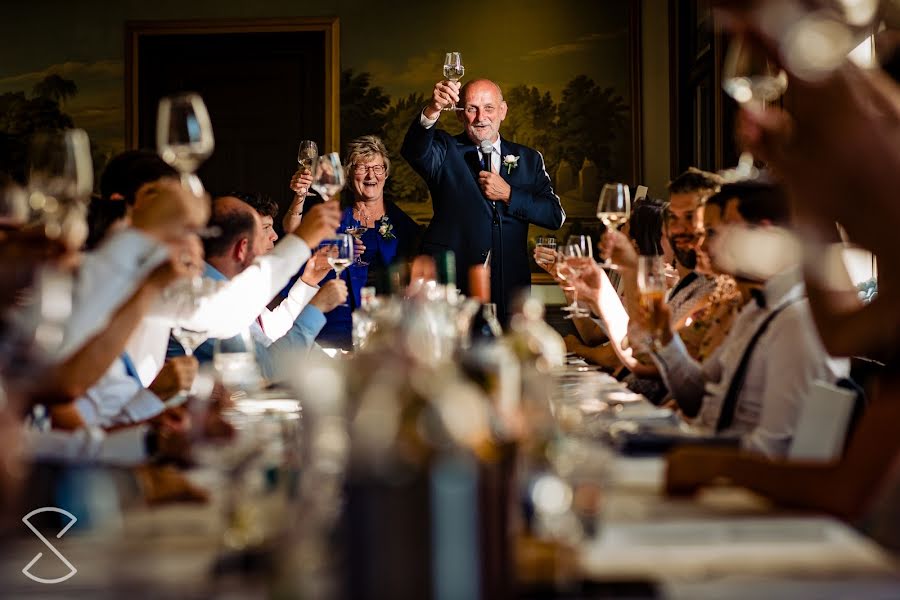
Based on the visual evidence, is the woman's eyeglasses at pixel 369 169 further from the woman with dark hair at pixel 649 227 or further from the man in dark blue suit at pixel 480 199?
the woman with dark hair at pixel 649 227

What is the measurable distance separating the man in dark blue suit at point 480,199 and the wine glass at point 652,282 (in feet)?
10.0

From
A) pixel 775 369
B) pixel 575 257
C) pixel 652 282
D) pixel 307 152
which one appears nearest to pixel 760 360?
pixel 775 369

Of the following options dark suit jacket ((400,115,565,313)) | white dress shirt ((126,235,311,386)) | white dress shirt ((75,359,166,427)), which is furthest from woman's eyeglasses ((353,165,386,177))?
white dress shirt ((75,359,166,427))

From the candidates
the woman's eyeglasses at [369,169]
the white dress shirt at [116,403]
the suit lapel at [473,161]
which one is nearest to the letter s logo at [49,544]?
the white dress shirt at [116,403]

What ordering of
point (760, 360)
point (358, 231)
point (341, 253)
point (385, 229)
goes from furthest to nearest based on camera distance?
point (385, 229) < point (358, 231) < point (341, 253) < point (760, 360)

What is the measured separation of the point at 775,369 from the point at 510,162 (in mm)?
3923

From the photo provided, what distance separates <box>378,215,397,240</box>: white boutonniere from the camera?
6.01 meters

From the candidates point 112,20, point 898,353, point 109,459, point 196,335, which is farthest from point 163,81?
point 898,353

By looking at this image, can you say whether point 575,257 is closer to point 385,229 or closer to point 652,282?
point 652,282

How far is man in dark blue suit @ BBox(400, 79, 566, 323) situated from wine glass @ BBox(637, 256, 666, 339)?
10.0 ft

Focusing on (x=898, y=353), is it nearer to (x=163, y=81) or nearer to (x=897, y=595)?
(x=897, y=595)

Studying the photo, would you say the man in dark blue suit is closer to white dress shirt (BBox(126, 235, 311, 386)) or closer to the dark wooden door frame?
the dark wooden door frame

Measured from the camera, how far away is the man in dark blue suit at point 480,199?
613 cm

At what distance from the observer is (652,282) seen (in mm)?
2957
